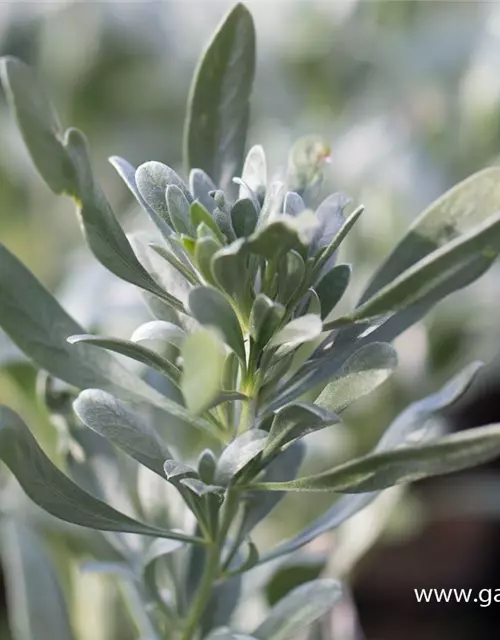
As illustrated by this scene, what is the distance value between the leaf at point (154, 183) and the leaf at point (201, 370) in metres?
0.11

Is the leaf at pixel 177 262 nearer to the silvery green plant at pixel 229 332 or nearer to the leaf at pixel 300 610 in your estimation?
the silvery green plant at pixel 229 332

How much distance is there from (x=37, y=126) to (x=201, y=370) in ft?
0.61

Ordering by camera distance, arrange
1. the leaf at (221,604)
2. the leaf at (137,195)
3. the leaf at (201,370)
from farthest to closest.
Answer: the leaf at (221,604)
the leaf at (137,195)
the leaf at (201,370)

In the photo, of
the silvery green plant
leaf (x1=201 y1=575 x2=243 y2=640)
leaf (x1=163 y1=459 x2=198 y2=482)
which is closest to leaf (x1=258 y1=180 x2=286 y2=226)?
the silvery green plant

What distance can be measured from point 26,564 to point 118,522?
17 cm

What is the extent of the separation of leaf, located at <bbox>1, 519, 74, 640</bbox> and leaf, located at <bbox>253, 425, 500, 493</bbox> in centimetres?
21

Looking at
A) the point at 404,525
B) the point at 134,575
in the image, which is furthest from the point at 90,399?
the point at 404,525

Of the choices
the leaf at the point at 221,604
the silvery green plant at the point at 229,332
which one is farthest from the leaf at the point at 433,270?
the leaf at the point at 221,604

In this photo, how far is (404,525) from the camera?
83 cm

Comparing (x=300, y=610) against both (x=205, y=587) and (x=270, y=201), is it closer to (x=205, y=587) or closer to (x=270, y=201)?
(x=205, y=587)

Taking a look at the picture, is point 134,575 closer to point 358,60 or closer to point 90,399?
point 90,399

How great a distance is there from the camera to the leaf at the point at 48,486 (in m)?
0.31

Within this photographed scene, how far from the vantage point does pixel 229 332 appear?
0.31m

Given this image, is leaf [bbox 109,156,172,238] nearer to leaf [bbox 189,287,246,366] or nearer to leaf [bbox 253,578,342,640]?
leaf [bbox 189,287,246,366]
